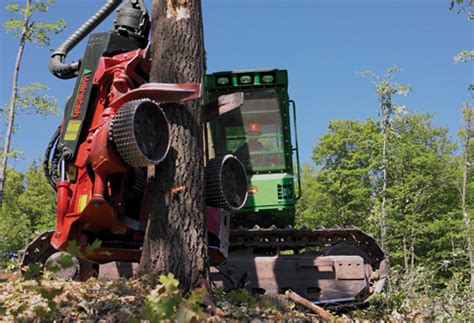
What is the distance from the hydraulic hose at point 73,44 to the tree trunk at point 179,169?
4.30 feet

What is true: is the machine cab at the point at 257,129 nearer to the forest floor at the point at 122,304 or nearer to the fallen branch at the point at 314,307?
the fallen branch at the point at 314,307

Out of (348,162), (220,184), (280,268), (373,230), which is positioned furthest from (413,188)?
(220,184)

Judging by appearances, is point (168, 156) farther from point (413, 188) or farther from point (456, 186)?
point (456, 186)

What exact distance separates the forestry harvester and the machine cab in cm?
2

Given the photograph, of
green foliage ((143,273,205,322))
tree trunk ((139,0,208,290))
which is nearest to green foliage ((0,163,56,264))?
tree trunk ((139,0,208,290))

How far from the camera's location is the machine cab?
8.35m

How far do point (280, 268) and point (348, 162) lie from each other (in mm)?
24757

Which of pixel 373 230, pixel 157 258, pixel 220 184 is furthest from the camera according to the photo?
pixel 373 230

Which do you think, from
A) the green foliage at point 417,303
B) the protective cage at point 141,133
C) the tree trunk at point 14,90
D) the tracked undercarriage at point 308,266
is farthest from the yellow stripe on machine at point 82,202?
the tree trunk at point 14,90

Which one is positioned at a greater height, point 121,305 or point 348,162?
point 348,162

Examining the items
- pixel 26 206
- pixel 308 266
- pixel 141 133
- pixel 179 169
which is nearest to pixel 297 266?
pixel 308 266

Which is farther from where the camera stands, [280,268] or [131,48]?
[280,268]

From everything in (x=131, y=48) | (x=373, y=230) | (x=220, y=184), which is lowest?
(x=373, y=230)

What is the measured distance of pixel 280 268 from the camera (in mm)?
7512
